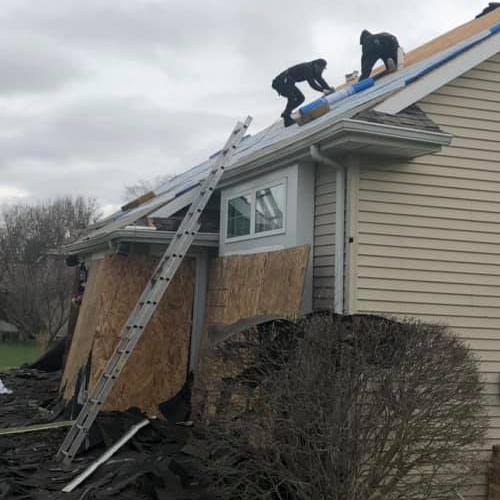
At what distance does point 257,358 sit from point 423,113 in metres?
3.68

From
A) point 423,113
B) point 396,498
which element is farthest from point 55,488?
point 423,113

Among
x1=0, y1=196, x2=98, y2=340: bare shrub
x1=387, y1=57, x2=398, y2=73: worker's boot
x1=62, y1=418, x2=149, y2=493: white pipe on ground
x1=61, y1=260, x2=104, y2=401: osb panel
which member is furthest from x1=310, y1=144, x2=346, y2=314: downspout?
x1=0, y1=196, x2=98, y2=340: bare shrub

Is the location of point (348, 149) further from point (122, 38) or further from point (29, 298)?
point (29, 298)

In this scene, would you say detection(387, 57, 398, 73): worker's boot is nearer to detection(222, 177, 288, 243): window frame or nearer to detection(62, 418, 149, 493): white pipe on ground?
detection(222, 177, 288, 243): window frame

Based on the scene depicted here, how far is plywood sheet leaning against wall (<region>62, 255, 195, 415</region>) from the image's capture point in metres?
9.37

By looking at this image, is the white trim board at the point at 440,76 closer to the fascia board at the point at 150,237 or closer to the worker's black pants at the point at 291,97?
the worker's black pants at the point at 291,97

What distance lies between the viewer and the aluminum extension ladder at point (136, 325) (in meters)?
7.29

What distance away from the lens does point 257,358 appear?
5441 millimetres

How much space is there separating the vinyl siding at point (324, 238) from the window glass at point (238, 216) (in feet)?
4.69

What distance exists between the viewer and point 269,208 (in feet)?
27.6

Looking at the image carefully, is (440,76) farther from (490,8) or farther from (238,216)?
(490,8)

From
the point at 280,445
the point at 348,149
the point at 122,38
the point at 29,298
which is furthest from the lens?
the point at 29,298

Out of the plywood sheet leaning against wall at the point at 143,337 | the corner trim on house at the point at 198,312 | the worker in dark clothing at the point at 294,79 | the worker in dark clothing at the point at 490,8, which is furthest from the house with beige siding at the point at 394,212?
the worker in dark clothing at the point at 490,8

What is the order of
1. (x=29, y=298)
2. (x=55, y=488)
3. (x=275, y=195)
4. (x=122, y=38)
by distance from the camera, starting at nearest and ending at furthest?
(x=55, y=488), (x=275, y=195), (x=122, y=38), (x=29, y=298)
